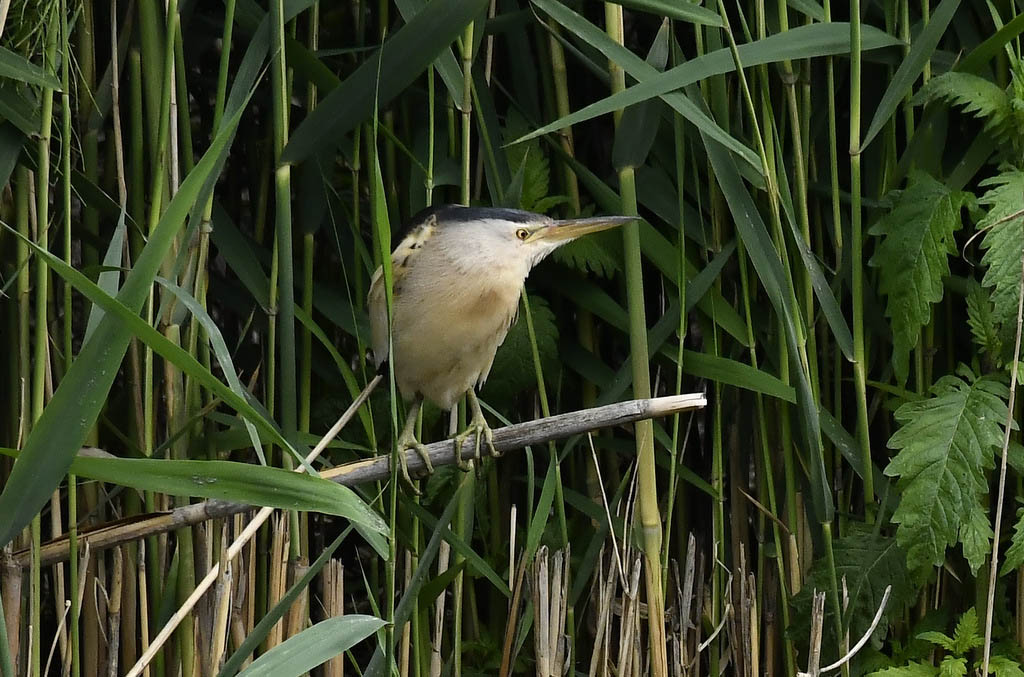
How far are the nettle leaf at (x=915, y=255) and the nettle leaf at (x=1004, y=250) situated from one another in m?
0.07

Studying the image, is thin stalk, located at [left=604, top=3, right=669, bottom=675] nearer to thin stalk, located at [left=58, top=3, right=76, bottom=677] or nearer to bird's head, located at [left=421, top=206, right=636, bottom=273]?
bird's head, located at [left=421, top=206, right=636, bottom=273]

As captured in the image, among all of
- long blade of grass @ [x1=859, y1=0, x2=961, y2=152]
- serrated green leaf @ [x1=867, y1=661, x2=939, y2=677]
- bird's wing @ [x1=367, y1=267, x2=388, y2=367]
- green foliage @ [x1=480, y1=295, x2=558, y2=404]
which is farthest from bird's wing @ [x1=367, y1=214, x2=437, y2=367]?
serrated green leaf @ [x1=867, y1=661, x2=939, y2=677]

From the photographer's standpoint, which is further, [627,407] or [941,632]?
[941,632]

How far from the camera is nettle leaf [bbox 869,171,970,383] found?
5.21ft

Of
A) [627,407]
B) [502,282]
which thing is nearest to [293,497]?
[627,407]

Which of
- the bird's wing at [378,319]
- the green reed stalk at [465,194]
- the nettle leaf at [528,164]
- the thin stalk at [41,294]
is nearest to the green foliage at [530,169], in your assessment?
the nettle leaf at [528,164]

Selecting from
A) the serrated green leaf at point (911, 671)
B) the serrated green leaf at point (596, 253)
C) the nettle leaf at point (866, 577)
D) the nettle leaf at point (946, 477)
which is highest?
the serrated green leaf at point (596, 253)

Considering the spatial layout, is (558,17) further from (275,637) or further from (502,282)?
(275,637)

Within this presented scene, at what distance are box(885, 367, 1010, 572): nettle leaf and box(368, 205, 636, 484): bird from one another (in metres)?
0.56

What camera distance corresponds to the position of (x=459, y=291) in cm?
164

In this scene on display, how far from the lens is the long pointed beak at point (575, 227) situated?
1.53m

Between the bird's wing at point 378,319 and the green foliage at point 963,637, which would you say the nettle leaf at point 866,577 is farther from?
the bird's wing at point 378,319

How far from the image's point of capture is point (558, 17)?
56.8 inches

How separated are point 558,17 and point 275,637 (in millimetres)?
960
